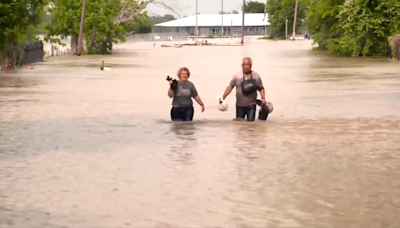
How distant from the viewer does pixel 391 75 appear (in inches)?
1299

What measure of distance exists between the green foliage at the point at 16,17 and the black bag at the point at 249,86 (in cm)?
2112

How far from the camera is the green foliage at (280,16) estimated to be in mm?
141038

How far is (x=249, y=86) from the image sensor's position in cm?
1617

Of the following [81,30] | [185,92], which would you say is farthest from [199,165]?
[81,30]

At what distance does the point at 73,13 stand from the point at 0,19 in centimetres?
3340

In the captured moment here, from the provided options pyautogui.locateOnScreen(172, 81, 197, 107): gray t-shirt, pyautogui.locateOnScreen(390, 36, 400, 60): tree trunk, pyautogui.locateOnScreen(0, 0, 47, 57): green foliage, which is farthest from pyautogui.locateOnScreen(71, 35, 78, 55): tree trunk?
pyautogui.locateOnScreen(172, 81, 197, 107): gray t-shirt

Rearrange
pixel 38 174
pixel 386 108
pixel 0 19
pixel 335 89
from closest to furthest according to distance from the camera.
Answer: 1. pixel 38 174
2. pixel 386 108
3. pixel 335 89
4. pixel 0 19

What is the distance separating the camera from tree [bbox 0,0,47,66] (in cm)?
3556

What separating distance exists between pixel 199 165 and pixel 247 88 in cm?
486

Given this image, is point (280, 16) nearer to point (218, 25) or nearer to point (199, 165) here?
point (218, 25)

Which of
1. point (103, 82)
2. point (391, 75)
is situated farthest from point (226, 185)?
point (391, 75)

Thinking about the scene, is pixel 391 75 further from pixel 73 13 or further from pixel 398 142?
pixel 73 13

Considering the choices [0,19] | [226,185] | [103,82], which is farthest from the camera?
[0,19]

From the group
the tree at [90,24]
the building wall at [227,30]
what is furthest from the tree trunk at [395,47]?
the building wall at [227,30]
